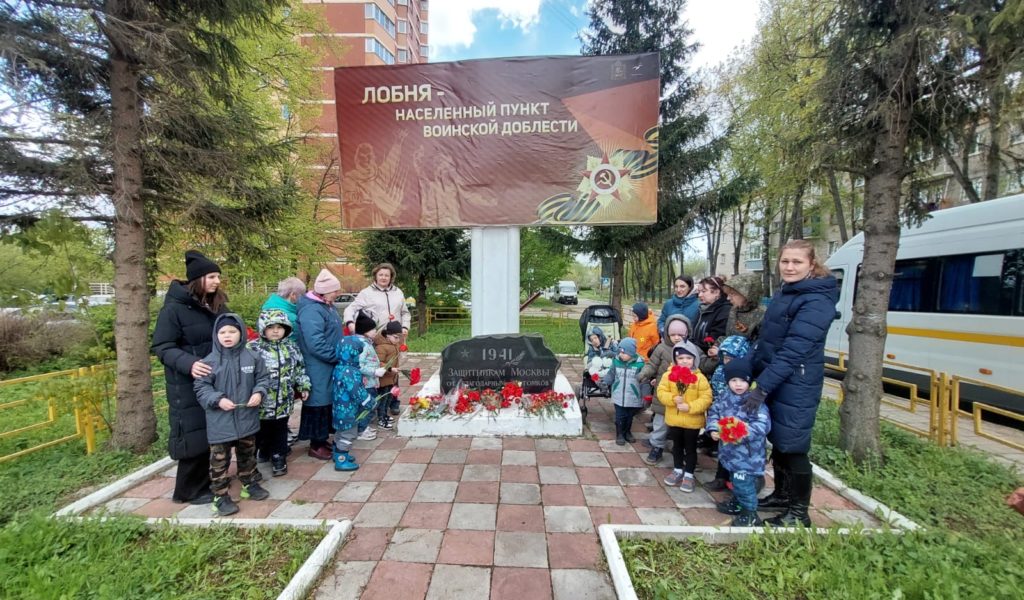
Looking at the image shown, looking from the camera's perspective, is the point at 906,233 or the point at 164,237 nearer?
A: the point at 164,237

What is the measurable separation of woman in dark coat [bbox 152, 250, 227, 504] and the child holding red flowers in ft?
12.4

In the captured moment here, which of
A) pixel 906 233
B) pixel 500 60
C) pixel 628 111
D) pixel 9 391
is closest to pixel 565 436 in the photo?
pixel 628 111

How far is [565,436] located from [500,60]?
507 cm

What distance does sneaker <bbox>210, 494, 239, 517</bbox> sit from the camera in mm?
2857

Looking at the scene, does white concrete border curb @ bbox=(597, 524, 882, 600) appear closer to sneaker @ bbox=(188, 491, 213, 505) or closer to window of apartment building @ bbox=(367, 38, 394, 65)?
sneaker @ bbox=(188, 491, 213, 505)

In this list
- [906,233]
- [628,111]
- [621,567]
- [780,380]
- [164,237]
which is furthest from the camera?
[906,233]

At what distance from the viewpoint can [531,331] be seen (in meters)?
12.8

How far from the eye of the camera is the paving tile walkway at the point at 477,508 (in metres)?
2.25

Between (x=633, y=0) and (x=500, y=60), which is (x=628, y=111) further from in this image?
(x=633, y=0)

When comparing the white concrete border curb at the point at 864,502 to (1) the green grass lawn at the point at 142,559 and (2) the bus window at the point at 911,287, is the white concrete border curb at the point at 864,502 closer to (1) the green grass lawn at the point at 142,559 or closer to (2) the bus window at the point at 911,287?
(1) the green grass lawn at the point at 142,559

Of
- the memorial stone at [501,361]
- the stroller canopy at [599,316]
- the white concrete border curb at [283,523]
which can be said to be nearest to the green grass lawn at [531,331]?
the stroller canopy at [599,316]

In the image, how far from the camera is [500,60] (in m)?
5.45

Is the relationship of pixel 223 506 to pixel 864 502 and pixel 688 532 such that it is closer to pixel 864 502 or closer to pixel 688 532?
pixel 688 532

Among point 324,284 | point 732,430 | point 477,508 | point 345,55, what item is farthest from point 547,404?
point 345,55
